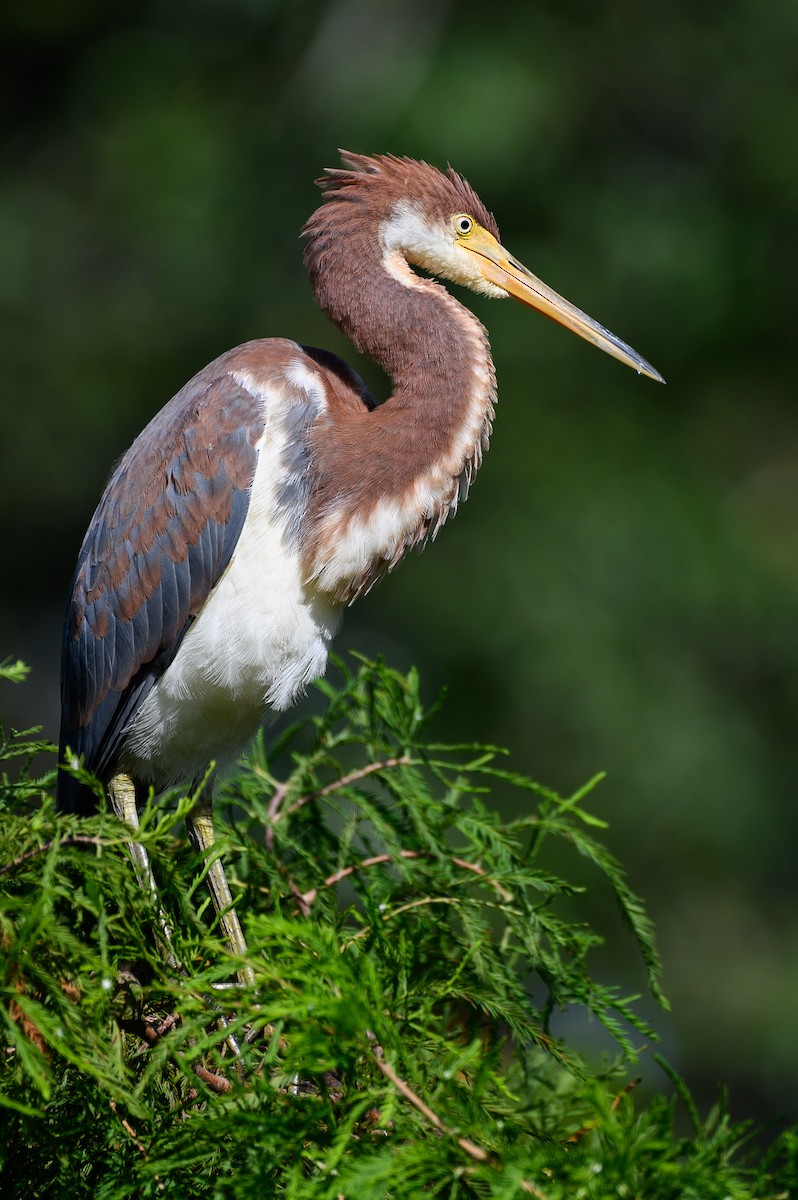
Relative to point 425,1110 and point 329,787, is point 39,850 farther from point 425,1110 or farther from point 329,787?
point 425,1110

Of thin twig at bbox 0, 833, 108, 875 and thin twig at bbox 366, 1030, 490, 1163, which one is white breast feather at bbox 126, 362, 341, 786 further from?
A: thin twig at bbox 366, 1030, 490, 1163

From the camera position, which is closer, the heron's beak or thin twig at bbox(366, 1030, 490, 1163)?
thin twig at bbox(366, 1030, 490, 1163)

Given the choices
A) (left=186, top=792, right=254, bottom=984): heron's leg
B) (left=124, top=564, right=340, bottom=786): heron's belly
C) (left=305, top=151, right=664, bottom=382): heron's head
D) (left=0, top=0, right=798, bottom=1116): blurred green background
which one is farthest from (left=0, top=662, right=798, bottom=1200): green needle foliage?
(left=0, top=0, right=798, bottom=1116): blurred green background

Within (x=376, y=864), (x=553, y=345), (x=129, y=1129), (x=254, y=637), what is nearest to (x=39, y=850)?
(x=129, y=1129)

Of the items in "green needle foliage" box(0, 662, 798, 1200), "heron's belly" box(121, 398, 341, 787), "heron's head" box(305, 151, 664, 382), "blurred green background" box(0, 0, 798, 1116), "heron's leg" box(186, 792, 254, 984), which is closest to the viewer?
"green needle foliage" box(0, 662, 798, 1200)

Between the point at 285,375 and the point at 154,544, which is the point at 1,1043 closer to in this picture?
the point at 154,544

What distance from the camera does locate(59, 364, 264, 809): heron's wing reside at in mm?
2412

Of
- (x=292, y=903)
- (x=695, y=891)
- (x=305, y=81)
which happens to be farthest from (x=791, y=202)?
(x=292, y=903)

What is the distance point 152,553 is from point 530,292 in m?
0.87

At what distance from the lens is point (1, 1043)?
5.06 ft

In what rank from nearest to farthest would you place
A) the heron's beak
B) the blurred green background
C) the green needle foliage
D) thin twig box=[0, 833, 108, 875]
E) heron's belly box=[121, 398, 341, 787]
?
the green needle foliage, thin twig box=[0, 833, 108, 875], heron's belly box=[121, 398, 341, 787], the heron's beak, the blurred green background

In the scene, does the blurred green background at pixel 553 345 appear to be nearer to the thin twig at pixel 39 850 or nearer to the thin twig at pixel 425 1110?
the thin twig at pixel 39 850

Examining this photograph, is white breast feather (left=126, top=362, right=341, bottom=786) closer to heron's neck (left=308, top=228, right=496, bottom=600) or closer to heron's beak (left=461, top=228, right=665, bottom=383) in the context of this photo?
heron's neck (left=308, top=228, right=496, bottom=600)

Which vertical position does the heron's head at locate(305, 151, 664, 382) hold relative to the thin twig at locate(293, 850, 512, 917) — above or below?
above
